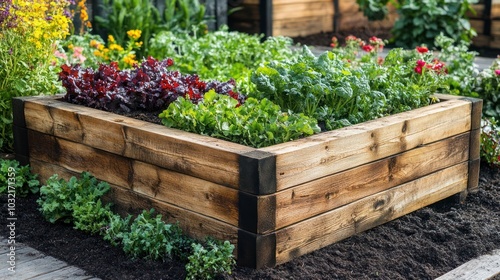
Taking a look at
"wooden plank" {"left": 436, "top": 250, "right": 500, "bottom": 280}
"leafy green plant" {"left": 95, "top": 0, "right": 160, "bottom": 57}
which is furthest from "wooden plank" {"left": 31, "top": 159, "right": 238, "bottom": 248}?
"leafy green plant" {"left": 95, "top": 0, "right": 160, "bottom": 57}

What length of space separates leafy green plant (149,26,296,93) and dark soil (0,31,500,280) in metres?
2.22

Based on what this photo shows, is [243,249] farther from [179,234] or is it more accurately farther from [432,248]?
[432,248]

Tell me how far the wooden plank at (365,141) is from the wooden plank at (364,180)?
34 millimetres

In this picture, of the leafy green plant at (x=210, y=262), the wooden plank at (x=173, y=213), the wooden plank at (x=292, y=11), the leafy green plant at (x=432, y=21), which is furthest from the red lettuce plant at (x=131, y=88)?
the leafy green plant at (x=432, y=21)

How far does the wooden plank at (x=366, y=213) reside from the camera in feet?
11.3

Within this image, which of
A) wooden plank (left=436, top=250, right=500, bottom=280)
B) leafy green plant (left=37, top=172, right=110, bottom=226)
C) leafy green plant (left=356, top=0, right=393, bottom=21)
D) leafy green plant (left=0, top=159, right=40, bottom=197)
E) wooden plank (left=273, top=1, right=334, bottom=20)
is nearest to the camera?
wooden plank (left=436, top=250, right=500, bottom=280)

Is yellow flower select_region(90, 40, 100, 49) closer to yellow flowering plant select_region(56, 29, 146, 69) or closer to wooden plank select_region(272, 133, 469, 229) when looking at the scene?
yellow flowering plant select_region(56, 29, 146, 69)

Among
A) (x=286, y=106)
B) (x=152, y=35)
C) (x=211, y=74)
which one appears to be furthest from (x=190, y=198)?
(x=152, y=35)

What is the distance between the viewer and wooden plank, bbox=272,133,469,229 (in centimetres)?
338

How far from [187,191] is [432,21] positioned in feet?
21.7

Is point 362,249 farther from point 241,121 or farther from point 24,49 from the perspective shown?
point 24,49

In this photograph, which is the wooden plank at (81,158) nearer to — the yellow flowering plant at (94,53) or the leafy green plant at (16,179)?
the leafy green plant at (16,179)

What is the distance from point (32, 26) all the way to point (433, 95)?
230 centimetres

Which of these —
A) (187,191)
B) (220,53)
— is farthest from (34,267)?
(220,53)
